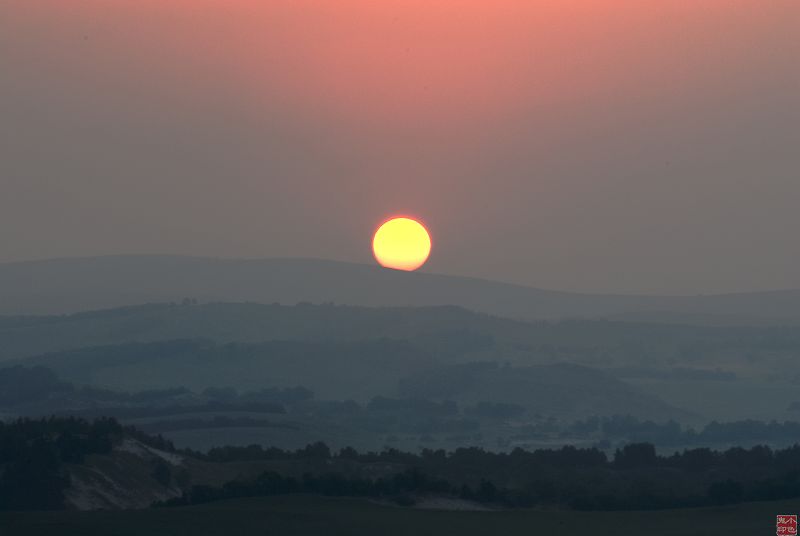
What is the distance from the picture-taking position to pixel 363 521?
6538 centimetres

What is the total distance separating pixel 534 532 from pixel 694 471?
41.7 metres

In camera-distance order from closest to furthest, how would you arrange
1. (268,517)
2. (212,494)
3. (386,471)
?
(268,517) < (212,494) < (386,471)

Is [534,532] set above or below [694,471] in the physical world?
below

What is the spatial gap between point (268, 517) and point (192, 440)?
115 metres

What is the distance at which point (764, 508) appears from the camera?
69938mm

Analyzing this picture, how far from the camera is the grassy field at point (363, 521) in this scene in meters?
60.1

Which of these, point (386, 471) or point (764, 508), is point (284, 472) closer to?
point (386, 471)

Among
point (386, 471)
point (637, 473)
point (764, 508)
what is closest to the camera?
point (764, 508)

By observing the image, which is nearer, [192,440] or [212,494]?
[212,494]

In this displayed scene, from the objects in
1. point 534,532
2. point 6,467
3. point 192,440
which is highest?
point 192,440

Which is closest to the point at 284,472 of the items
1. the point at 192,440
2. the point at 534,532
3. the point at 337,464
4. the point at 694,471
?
the point at 337,464

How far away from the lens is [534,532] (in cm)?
6431

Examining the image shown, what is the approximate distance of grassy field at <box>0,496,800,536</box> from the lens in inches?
2367

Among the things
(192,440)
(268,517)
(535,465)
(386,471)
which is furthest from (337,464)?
(192,440)
